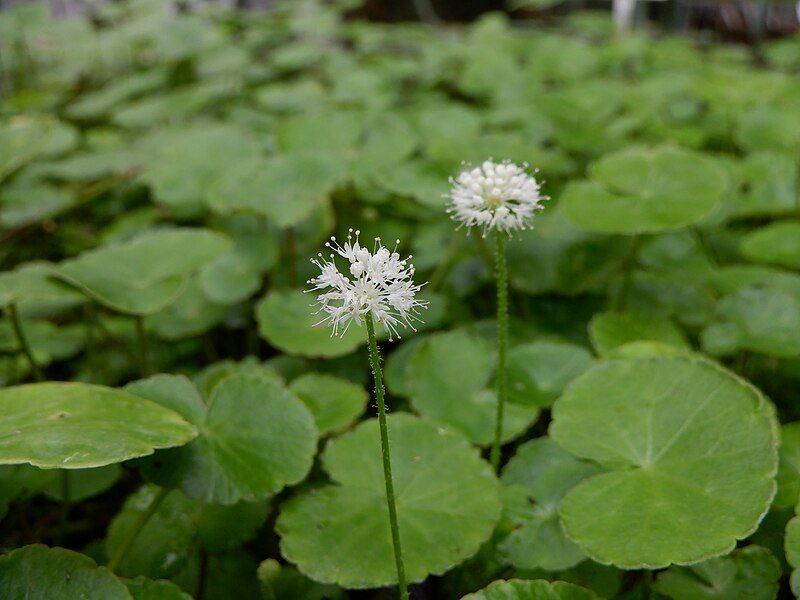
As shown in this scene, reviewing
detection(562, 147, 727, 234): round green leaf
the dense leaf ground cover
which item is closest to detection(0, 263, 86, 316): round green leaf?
the dense leaf ground cover

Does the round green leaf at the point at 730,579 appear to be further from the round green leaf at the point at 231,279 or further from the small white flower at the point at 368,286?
the round green leaf at the point at 231,279

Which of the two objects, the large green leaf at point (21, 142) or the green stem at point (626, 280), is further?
the large green leaf at point (21, 142)

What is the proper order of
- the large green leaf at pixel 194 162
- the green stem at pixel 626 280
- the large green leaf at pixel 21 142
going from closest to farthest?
the green stem at pixel 626 280, the large green leaf at pixel 21 142, the large green leaf at pixel 194 162

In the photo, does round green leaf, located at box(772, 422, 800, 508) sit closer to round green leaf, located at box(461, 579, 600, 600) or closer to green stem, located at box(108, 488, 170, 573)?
→ round green leaf, located at box(461, 579, 600, 600)

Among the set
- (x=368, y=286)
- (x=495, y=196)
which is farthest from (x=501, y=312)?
(x=368, y=286)

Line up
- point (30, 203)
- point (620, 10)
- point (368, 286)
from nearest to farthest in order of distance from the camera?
point (368, 286) → point (30, 203) → point (620, 10)

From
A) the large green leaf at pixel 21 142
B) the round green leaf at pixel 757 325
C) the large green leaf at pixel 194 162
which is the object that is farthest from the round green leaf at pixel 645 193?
the large green leaf at pixel 21 142

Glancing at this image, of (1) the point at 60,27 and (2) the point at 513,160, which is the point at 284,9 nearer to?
(1) the point at 60,27

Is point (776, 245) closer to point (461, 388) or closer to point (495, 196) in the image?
point (461, 388)
